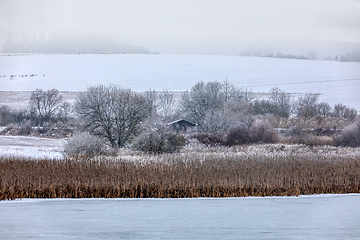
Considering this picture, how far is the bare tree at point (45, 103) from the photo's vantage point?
5447 cm

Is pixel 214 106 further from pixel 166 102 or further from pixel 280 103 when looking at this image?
pixel 166 102

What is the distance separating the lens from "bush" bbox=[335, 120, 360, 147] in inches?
1364

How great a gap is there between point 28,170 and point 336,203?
→ 10.8 meters

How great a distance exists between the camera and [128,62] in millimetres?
109438

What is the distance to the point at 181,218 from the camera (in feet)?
35.1

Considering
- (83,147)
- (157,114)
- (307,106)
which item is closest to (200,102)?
(307,106)

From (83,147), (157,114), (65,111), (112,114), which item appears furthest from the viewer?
(65,111)

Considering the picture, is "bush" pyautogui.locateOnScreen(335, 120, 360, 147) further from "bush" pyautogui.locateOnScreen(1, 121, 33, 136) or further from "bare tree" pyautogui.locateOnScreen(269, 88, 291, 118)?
"bush" pyautogui.locateOnScreen(1, 121, 33, 136)

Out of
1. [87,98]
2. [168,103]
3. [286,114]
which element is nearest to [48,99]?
[168,103]

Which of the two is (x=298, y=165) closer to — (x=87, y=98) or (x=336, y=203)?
(x=336, y=203)

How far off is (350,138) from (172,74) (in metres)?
56.2

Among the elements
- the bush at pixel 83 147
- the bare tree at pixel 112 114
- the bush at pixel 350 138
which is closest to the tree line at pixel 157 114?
the bare tree at pixel 112 114

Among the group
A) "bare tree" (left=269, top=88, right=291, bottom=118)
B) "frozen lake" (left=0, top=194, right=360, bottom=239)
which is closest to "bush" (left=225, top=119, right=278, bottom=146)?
"bare tree" (left=269, top=88, right=291, bottom=118)

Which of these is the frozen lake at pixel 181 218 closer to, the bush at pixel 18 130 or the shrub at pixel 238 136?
the shrub at pixel 238 136
